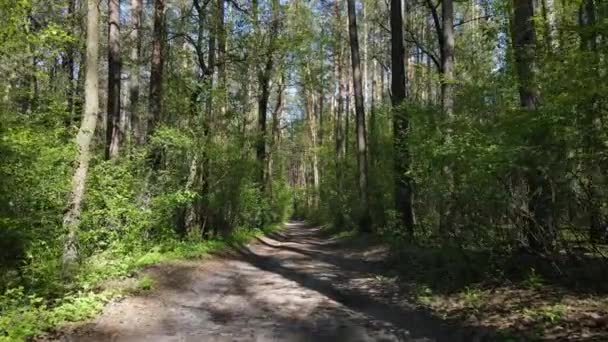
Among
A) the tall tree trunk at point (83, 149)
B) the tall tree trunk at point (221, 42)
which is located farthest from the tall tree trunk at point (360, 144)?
the tall tree trunk at point (83, 149)

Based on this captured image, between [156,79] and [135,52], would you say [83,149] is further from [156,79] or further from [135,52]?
[135,52]

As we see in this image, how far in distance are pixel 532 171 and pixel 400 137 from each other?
20.0ft

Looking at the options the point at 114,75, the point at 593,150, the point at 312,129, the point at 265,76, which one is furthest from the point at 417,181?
the point at 312,129

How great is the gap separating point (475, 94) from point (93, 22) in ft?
25.1

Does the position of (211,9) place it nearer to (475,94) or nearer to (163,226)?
(163,226)

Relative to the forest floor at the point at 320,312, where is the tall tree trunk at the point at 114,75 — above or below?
above

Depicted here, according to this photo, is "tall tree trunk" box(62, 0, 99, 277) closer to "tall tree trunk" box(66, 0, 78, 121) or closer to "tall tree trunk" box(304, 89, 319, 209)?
"tall tree trunk" box(66, 0, 78, 121)

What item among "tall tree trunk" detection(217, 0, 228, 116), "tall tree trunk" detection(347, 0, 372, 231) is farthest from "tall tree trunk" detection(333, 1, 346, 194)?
"tall tree trunk" detection(217, 0, 228, 116)

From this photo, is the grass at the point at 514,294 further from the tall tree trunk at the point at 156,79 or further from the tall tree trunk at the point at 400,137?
the tall tree trunk at the point at 156,79

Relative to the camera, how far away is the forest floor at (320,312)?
241 inches

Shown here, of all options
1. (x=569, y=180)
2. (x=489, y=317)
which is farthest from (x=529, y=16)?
(x=489, y=317)

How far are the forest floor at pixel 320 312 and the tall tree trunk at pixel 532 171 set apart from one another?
0.93m

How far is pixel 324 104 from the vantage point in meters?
45.4

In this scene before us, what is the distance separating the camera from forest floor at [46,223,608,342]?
6.13 meters
